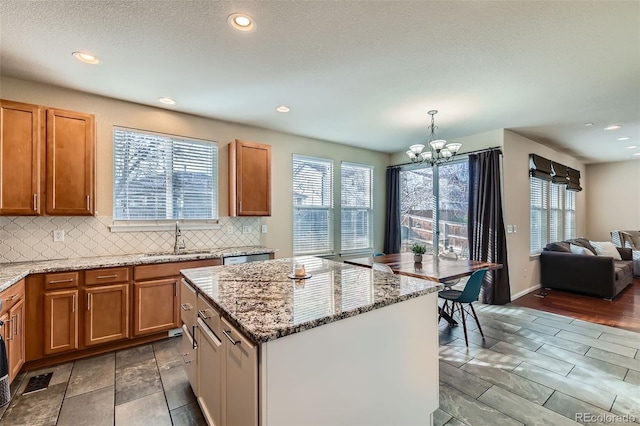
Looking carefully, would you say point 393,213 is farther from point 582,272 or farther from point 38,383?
point 38,383

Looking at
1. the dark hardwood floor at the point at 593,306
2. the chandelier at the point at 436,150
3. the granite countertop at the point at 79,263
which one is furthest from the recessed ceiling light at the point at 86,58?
the dark hardwood floor at the point at 593,306

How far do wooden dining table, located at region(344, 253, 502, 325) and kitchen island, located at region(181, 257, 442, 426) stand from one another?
0.98 m

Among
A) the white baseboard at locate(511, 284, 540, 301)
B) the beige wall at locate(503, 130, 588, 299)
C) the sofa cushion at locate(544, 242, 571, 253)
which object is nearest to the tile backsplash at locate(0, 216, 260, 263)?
the beige wall at locate(503, 130, 588, 299)

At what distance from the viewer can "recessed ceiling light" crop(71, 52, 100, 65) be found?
236 cm

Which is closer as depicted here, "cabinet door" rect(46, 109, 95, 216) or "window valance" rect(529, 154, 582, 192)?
"cabinet door" rect(46, 109, 95, 216)

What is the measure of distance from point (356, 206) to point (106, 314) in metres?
4.13

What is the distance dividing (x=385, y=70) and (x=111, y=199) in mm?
3246

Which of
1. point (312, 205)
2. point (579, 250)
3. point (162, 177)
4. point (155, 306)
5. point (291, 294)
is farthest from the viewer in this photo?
point (579, 250)

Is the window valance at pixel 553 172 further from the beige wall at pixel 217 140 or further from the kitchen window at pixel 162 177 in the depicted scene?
the kitchen window at pixel 162 177

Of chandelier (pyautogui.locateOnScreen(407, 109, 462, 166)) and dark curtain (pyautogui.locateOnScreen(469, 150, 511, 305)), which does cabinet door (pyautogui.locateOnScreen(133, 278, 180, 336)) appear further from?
dark curtain (pyautogui.locateOnScreen(469, 150, 511, 305))

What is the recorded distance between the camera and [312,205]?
495 cm

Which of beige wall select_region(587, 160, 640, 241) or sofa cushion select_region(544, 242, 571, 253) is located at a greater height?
beige wall select_region(587, 160, 640, 241)

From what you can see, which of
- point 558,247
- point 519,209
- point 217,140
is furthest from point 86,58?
point 558,247

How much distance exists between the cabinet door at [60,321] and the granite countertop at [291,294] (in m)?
1.39
